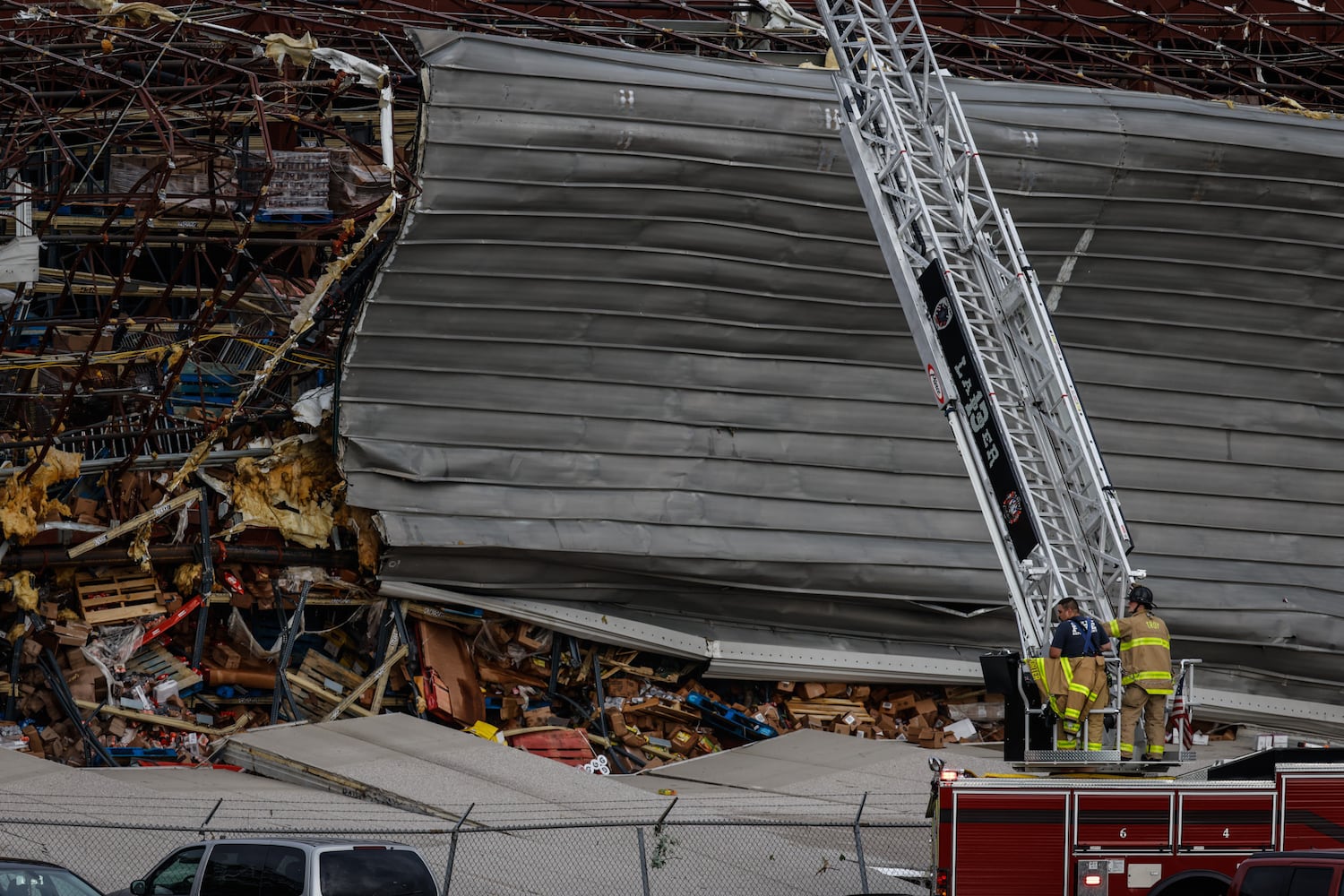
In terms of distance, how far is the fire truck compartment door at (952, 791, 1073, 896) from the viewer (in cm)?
1270

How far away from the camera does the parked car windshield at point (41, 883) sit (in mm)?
10672

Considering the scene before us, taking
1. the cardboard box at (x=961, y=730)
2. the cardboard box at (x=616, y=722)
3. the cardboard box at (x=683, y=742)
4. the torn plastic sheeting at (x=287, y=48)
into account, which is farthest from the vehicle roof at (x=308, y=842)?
the cardboard box at (x=961, y=730)

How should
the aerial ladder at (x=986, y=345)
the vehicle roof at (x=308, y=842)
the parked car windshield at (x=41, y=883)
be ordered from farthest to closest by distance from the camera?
1. the aerial ladder at (x=986, y=345)
2. the vehicle roof at (x=308, y=842)
3. the parked car windshield at (x=41, y=883)

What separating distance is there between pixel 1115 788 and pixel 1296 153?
36.7 feet

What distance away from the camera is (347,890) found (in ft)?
37.5

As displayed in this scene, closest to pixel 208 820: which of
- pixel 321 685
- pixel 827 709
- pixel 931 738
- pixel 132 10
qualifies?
pixel 321 685

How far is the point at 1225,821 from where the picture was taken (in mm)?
12836

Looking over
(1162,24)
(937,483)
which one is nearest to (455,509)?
(937,483)

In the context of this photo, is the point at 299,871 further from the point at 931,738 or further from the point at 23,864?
the point at 931,738

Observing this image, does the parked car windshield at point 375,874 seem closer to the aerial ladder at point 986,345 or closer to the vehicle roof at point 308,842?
the vehicle roof at point 308,842

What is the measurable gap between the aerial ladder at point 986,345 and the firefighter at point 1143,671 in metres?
0.17

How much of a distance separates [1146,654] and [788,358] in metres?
8.35

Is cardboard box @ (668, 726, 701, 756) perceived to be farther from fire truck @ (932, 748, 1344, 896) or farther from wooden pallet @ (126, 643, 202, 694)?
fire truck @ (932, 748, 1344, 896)

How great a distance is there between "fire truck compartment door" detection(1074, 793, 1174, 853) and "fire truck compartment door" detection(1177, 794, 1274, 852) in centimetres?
14
